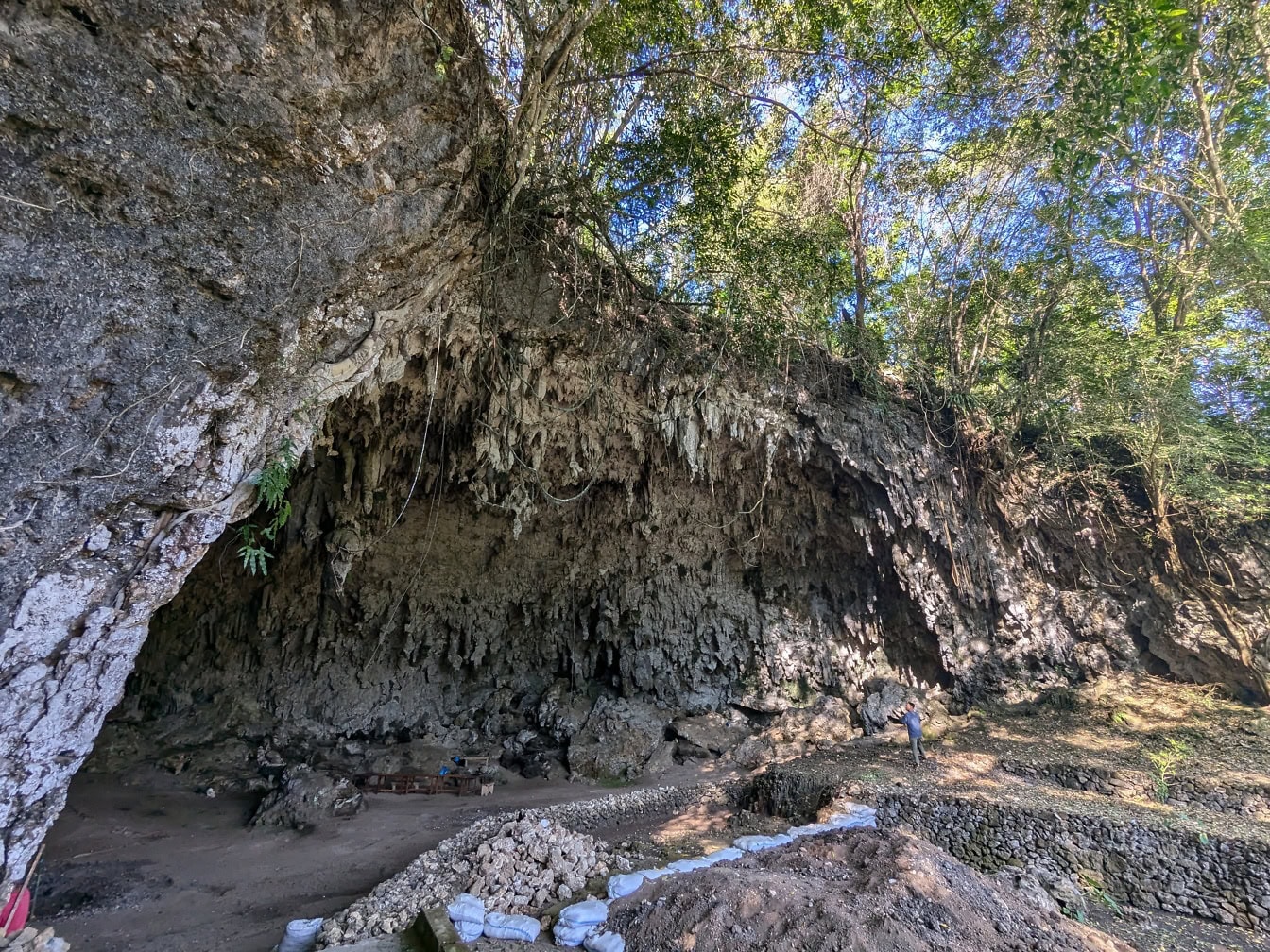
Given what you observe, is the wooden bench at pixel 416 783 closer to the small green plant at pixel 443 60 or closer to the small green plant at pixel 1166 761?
the small green plant at pixel 443 60

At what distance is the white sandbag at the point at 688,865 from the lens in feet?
15.4

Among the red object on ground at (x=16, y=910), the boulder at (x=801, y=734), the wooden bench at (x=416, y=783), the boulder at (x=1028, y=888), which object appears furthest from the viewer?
the boulder at (x=801, y=734)

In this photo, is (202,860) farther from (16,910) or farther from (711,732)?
(711,732)

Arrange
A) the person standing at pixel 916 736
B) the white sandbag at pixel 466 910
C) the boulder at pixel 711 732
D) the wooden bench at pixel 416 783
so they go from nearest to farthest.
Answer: the white sandbag at pixel 466 910
the wooden bench at pixel 416 783
the person standing at pixel 916 736
the boulder at pixel 711 732

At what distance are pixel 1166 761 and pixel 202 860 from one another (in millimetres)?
11235

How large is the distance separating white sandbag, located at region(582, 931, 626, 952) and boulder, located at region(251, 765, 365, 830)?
4.56 m

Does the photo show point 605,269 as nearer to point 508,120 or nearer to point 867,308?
point 508,120

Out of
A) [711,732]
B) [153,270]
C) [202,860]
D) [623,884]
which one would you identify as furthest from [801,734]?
[153,270]

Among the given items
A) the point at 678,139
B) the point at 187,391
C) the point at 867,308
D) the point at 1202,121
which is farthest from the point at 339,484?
the point at 1202,121

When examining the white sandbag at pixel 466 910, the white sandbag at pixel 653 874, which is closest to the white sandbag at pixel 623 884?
the white sandbag at pixel 653 874

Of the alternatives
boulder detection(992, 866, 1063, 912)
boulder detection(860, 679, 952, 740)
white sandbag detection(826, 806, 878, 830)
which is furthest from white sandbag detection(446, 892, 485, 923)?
boulder detection(860, 679, 952, 740)

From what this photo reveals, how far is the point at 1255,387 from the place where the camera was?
7633 millimetres

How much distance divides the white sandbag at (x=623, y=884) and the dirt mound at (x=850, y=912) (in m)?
0.08

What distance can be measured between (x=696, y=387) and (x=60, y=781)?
7383 mm
